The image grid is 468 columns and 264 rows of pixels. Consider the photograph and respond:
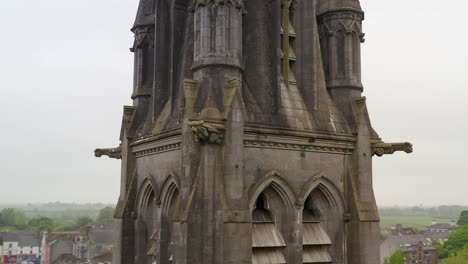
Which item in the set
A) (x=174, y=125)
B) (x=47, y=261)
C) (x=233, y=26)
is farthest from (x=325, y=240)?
(x=47, y=261)

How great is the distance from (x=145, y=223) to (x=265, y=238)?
4.67 metres

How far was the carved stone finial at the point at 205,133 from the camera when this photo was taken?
12516 mm

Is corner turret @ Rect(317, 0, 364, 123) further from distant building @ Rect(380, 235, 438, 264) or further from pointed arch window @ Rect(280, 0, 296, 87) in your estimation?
distant building @ Rect(380, 235, 438, 264)

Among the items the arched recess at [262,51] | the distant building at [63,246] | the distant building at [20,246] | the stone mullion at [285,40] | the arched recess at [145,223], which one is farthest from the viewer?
the distant building at [20,246]

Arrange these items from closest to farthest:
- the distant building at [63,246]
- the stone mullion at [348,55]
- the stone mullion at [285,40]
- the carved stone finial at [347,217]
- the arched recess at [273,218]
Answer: the arched recess at [273,218] < the carved stone finial at [347,217] < the stone mullion at [285,40] < the stone mullion at [348,55] < the distant building at [63,246]

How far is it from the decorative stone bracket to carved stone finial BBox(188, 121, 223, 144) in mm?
5487

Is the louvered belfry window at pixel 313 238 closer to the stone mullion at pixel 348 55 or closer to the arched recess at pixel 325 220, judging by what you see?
the arched recess at pixel 325 220

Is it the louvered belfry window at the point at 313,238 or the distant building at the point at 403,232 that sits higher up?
the louvered belfry window at the point at 313,238

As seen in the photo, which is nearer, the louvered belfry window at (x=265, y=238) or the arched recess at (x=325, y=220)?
the louvered belfry window at (x=265, y=238)

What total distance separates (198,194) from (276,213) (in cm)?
254

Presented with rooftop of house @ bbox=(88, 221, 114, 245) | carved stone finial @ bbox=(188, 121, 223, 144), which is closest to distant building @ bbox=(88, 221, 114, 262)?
rooftop of house @ bbox=(88, 221, 114, 245)

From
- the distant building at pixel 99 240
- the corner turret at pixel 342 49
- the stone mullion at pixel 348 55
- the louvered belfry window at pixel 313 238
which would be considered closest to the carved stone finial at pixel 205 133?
the louvered belfry window at pixel 313 238

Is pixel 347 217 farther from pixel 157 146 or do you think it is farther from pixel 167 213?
pixel 157 146

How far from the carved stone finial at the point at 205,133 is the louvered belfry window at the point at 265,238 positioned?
7.66ft
